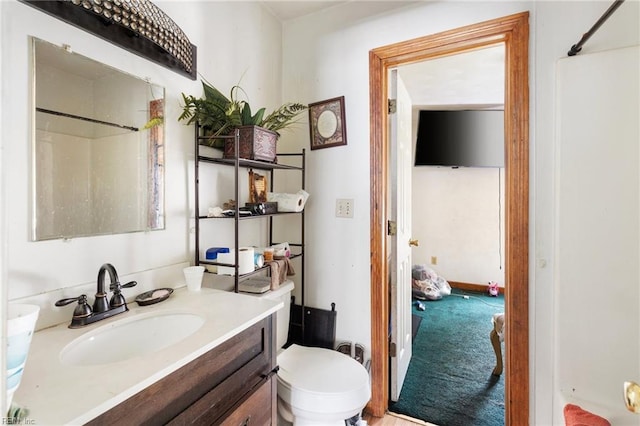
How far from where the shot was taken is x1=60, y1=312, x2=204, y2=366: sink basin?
0.81 metres

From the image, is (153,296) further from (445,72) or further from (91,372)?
(445,72)

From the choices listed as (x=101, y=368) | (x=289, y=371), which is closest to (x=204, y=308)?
(x=101, y=368)

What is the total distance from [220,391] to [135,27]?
122cm

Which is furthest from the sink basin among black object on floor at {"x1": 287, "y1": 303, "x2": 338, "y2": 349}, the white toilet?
black object on floor at {"x1": 287, "y1": 303, "x2": 338, "y2": 349}

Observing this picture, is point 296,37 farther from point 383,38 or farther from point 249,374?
point 249,374

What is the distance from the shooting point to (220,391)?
0.82 m

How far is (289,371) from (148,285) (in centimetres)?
72

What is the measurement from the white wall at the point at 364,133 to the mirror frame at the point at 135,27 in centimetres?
81

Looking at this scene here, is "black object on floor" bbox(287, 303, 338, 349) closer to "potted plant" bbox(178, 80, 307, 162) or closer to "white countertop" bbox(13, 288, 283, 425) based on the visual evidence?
"white countertop" bbox(13, 288, 283, 425)

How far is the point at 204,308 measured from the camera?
102cm

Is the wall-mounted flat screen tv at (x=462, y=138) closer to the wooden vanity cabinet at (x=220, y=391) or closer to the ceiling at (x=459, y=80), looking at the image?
the ceiling at (x=459, y=80)

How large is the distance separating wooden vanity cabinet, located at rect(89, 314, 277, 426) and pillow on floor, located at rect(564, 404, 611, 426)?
104cm

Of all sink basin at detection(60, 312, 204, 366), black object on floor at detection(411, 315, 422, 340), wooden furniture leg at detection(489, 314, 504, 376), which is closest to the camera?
sink basin at detection(60, 312, 204, 366)

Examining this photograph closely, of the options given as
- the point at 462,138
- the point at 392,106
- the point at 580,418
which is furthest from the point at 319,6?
the point at 462,138
